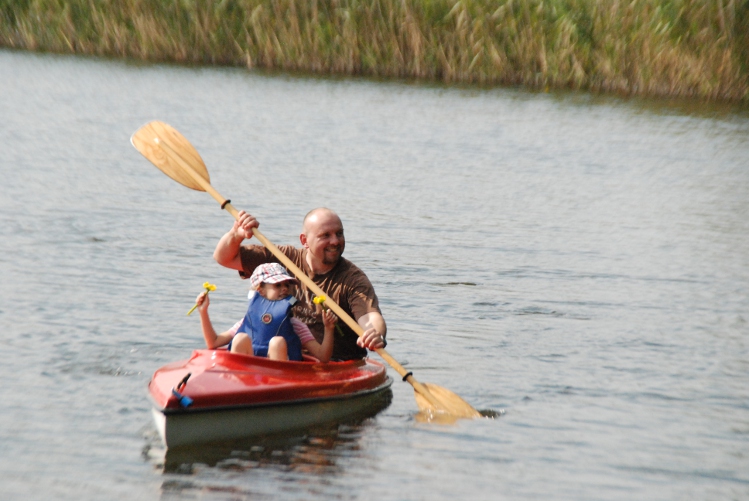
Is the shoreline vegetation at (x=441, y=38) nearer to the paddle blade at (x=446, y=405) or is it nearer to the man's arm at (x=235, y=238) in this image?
the paddle blade at (x=446, y=405)

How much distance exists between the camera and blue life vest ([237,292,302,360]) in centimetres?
520

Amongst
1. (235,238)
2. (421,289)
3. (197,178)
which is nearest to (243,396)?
(235,238)

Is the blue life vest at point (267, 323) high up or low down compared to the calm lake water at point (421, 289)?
up

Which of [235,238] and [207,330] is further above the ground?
[235,238]

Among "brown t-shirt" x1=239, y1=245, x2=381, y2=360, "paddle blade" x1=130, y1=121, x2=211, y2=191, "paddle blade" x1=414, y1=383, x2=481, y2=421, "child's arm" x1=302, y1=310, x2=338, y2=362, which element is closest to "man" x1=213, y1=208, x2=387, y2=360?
"brown t-shirt" x1=239, y1=245, x2=381, y2=360

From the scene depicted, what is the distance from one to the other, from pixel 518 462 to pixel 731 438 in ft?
4.22

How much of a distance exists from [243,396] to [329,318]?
0.67 metres

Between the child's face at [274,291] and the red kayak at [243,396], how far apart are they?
1.15ft

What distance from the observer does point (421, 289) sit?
8195 mm

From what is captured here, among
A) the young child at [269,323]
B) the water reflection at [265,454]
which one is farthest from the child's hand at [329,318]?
the water reflection at [265,454]

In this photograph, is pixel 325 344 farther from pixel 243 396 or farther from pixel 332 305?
pixel 243 396

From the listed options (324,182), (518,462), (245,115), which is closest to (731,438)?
(518,462)

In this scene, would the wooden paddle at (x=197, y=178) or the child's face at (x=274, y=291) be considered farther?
the wooden paddle at (x=197, y=178)

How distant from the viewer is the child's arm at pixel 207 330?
16.7 feet
